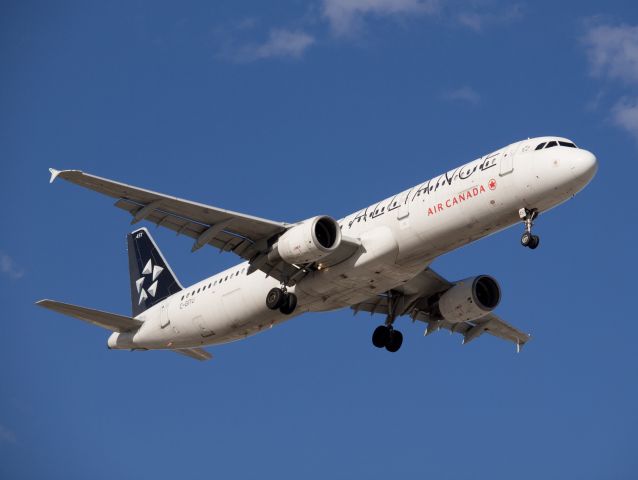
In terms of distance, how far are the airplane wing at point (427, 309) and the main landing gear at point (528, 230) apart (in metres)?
7.97

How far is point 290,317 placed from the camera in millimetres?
42906

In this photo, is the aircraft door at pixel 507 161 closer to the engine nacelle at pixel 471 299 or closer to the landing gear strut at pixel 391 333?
the engine nacelle at pixel 471 299

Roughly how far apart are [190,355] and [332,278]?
1036cm

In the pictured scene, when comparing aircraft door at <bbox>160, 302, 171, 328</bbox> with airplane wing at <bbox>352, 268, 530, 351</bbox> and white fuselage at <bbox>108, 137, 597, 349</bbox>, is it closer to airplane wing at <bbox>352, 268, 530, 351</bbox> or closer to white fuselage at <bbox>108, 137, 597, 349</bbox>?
white fuselage at <bbox>108, 137, 597, 349</bbox>

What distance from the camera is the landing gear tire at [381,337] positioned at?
46750 millimetres

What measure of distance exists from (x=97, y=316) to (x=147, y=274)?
17.7ft

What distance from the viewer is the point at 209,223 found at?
134ft

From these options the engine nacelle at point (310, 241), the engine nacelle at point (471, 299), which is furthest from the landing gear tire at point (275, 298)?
the engine nacelle at point (471, 299)

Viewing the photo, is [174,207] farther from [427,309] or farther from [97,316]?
[427,309]

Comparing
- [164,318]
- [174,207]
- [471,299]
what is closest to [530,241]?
[471,299]

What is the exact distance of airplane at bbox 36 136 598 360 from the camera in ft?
124

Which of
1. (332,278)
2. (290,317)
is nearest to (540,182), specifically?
(332,278)

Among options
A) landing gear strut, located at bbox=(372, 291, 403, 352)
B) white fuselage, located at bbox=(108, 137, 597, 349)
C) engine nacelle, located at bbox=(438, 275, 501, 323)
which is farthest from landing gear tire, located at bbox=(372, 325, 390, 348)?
white fuselage, located at bbox=(108, 137, 597, 349)

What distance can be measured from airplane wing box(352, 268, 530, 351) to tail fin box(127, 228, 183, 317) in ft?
27.7
